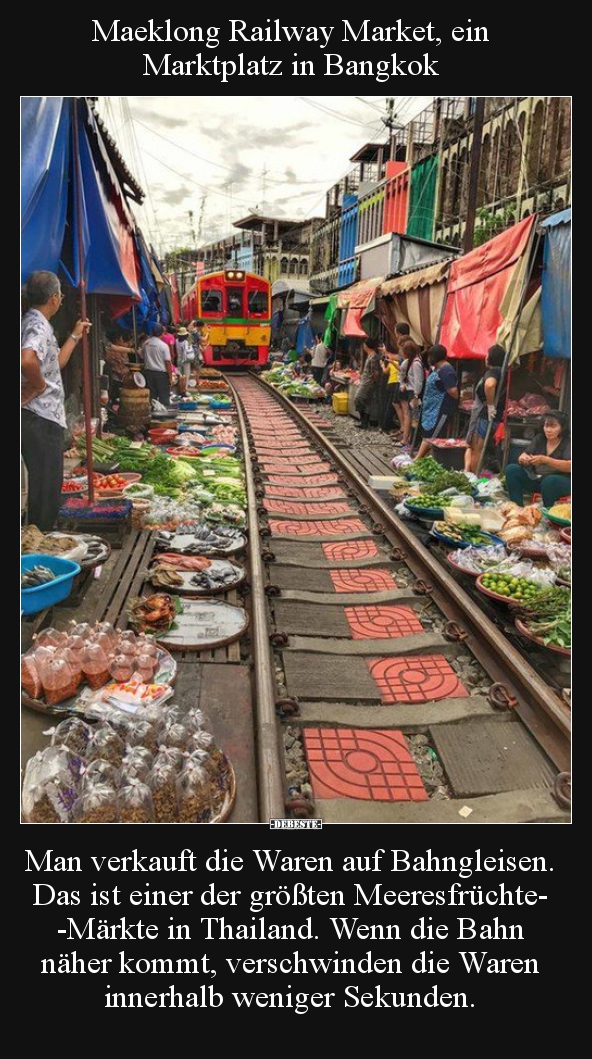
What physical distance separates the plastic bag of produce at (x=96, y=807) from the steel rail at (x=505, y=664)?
202cm

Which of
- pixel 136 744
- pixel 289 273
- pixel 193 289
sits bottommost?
pixel 136 744

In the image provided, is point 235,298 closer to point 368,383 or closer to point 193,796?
point 368,383

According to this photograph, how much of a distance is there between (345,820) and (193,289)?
78.9 feet

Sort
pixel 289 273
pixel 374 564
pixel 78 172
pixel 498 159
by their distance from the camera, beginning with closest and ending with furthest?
pixel 78 172 < pixel 374 564 < pixel 498 159 < pixel 289 273

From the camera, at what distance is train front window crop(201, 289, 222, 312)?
909 inches

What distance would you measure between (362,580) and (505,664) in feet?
5.70

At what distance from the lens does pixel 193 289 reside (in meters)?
24.5

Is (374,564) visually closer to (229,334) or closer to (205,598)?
(205,598)

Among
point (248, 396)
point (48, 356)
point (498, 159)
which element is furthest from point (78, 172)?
point (498, 159)

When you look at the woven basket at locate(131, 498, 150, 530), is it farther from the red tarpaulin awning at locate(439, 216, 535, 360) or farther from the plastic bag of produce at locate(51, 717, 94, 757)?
the red tarpaulin awning at locate(439, 216, 535, 360)

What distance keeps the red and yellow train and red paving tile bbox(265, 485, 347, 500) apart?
1613 cm

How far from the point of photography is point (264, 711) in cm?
339

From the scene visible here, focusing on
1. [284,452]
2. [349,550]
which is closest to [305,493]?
[349,550]

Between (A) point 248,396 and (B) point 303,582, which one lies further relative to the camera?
(A) point 248,396
